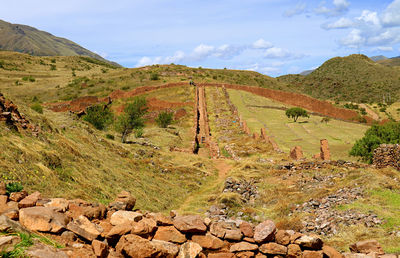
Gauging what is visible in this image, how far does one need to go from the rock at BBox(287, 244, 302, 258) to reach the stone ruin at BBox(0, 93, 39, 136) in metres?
9.21

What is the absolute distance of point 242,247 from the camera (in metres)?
5.44

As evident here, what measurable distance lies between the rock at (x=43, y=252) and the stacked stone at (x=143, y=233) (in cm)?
19

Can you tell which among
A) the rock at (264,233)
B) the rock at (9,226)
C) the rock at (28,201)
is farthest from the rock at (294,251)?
the rock at (28,201)

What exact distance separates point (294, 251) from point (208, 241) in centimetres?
144

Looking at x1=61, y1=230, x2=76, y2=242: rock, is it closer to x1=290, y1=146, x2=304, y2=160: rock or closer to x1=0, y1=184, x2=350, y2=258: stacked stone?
x1=0, y1=184, x2=350, y2=258: stacked stone

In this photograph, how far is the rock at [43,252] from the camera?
13.2ft

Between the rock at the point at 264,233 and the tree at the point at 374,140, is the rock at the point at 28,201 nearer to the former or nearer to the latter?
the rock at the point at 264,233

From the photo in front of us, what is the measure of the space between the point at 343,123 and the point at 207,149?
1048 inches

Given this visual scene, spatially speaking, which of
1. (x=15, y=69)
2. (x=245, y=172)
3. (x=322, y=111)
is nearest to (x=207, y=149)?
(x=245, y=172)

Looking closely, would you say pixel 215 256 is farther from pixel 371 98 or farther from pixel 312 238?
pixel 371 98

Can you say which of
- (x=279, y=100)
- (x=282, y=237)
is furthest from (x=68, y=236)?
(x=279, y=100)

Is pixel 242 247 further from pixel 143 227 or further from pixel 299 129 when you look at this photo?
pixel 299 129

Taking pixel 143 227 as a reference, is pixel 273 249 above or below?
below

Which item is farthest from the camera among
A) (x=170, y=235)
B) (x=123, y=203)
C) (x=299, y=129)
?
(x=299, y=129)
